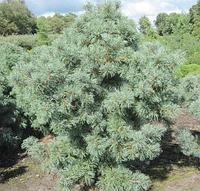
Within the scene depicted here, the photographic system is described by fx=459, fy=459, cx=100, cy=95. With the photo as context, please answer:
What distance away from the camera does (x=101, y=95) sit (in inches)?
273

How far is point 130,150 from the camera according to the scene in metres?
6.76

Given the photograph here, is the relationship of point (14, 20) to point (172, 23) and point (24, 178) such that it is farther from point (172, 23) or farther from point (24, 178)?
point (24, 178)

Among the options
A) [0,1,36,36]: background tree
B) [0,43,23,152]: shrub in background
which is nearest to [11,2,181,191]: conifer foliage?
[0,43,23,152]: shrub in background

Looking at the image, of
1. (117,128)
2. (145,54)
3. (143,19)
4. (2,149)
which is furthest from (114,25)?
(143,19)

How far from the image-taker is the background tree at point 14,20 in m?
48.0

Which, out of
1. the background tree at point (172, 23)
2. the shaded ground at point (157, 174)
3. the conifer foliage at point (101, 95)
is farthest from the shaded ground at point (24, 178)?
the background tree at point (172, 23)

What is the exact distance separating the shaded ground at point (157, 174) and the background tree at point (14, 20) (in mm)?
39068

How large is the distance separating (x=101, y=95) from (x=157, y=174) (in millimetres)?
2464

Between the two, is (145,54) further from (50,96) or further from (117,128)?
(50,96)

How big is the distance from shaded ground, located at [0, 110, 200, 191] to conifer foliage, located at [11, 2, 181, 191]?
1.04 metres

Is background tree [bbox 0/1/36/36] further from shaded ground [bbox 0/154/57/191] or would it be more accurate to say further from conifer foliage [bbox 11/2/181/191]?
conifer foliage [bbox 11/2/181/191]

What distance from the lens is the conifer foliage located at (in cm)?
636

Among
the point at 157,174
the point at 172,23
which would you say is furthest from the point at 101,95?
the point at 172,23

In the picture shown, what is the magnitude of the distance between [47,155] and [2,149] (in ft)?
12.7
